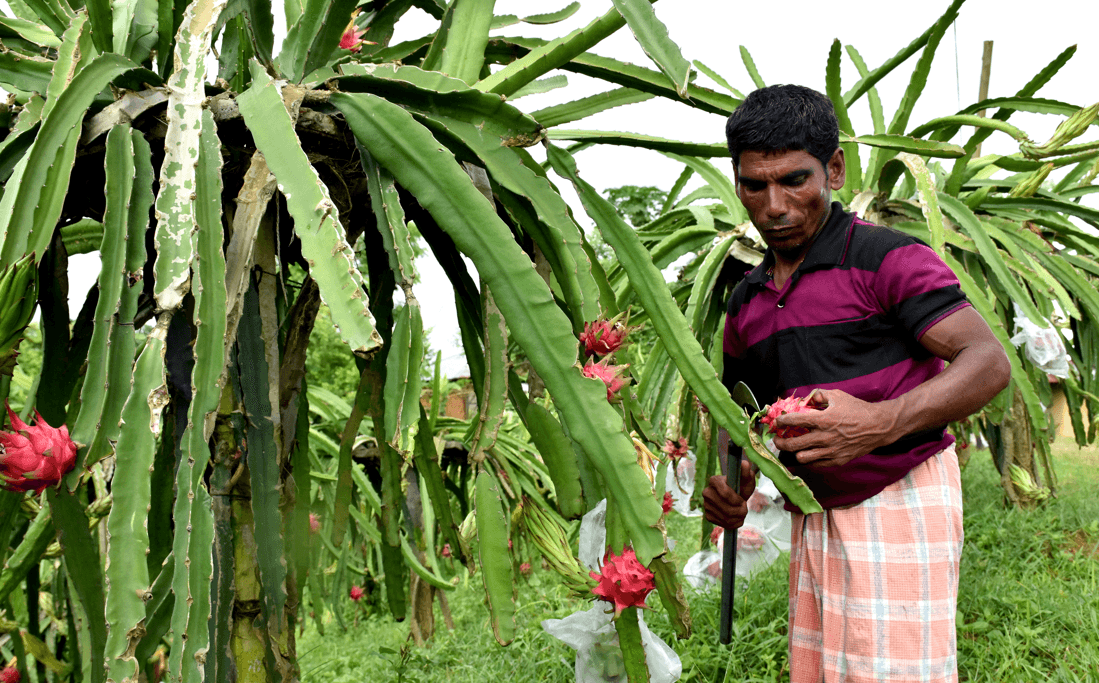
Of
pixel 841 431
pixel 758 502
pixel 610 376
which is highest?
pixel 610 376

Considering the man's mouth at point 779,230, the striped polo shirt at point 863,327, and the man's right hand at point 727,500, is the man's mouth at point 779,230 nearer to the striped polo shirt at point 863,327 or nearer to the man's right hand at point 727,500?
the striped polo shirt at point 863,327

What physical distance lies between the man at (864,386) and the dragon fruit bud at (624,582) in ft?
1.12

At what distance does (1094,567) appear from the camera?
9.35 feet

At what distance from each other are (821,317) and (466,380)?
4.66 metres

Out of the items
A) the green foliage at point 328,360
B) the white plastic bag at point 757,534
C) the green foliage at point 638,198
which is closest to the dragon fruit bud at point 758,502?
the white plastic bag at point 757,534

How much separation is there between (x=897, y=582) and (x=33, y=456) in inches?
48.4

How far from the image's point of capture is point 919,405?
112 cm

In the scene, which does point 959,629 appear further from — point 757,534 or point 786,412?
point 786,412

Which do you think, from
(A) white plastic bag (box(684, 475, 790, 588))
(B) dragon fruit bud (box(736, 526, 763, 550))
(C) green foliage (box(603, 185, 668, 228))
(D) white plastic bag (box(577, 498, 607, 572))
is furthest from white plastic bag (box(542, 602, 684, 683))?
(C) green foliage (box(603, 185, 668, 228))

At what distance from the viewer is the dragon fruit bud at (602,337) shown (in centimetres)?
93

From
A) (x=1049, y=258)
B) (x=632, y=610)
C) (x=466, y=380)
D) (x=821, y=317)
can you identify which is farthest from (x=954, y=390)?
(x=466, y=380)

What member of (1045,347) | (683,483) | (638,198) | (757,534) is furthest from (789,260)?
(638,198)

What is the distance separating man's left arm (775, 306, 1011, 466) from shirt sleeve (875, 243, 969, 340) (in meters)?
0.02

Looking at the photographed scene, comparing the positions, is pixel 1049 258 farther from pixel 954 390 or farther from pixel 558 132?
pixel 558 132
